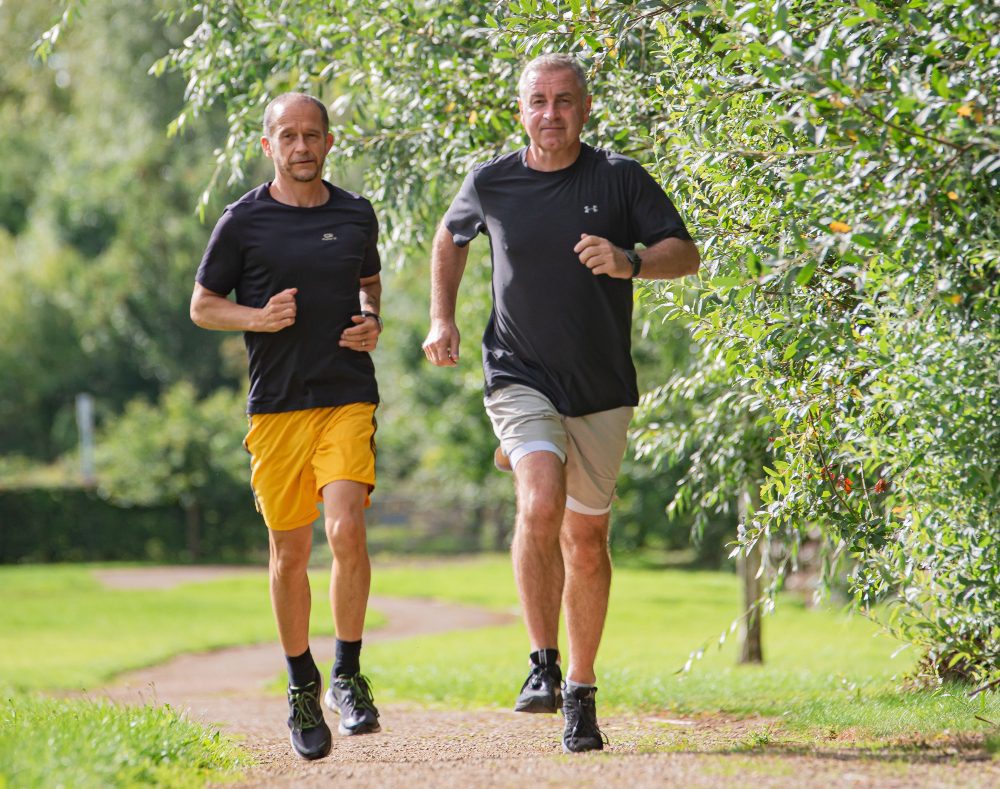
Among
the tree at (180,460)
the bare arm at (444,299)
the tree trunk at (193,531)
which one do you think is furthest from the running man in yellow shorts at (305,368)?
the tree trunk at (193,531)

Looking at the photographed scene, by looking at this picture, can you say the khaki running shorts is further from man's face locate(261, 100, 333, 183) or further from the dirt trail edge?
man's face locate(261, 100, 333, 183)

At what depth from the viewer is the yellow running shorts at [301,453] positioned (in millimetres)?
5188

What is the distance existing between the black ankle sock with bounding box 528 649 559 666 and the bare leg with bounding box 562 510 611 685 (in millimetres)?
117

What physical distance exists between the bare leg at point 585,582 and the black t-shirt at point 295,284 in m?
1.00

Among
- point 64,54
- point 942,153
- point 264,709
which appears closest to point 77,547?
point 64,54

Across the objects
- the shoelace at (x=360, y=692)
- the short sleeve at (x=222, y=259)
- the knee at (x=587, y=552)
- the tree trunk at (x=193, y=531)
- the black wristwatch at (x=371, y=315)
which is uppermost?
the short sleeve at (x=222, y=259)

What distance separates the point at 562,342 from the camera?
5008 millimetres

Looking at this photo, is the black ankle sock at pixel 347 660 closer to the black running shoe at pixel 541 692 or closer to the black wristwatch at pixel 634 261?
the black running shoe at pixel 541 692

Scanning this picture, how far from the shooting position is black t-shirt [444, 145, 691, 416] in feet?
16.4

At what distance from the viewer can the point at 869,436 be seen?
486 centimetres

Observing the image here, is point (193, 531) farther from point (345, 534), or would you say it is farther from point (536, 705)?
point (536, 705)

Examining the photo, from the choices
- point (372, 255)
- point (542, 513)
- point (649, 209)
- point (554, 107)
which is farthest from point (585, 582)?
point (554, 107)

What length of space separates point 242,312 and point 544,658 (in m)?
1.76

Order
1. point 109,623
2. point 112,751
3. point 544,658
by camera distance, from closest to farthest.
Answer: point 112,751
point 544,658
point 109,623
